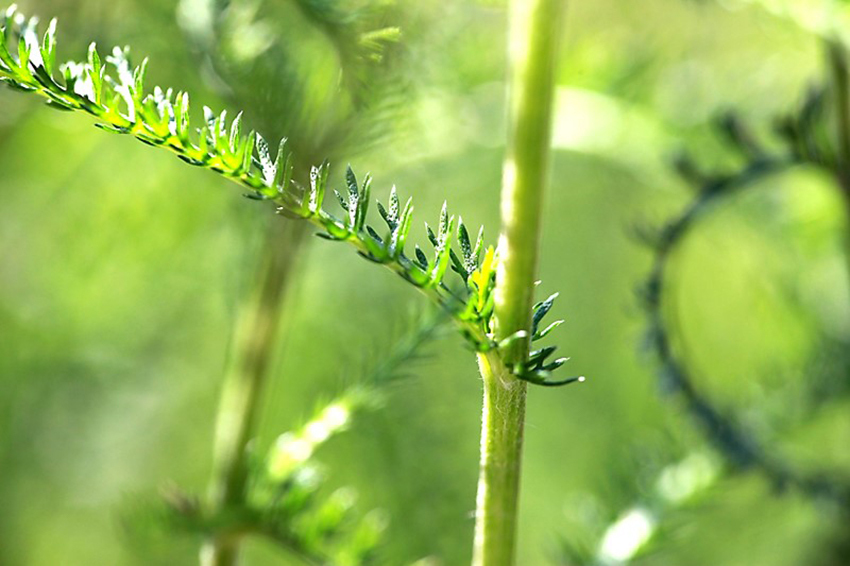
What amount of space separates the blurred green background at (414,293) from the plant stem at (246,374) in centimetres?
2

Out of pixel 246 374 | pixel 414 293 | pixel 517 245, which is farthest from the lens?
pixel 414 293

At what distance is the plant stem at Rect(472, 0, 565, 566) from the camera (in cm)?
25

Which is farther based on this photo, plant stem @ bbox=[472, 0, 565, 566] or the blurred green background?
the blurred green background

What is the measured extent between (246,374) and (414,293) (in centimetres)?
26

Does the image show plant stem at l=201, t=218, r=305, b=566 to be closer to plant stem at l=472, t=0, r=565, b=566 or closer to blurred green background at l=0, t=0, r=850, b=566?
blurred green background at l=0, t=0, r=850, b=566

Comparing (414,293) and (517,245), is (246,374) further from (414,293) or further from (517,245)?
(414,293)

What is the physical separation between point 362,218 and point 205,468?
1.84 feet

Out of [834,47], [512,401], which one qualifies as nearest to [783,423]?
[834,47]

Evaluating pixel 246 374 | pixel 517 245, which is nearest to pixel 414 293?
pixel 246 374

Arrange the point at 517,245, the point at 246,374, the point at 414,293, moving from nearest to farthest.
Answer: the point at 517,245
the point at 246,374
the point at 414,293

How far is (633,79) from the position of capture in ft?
1.76

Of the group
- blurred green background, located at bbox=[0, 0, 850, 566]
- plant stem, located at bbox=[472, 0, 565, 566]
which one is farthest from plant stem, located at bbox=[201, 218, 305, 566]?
plant stem, located at bbox=[472, 0, 565, 566]

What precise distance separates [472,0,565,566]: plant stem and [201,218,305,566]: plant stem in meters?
0.13

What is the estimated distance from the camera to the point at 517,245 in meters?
0.25
